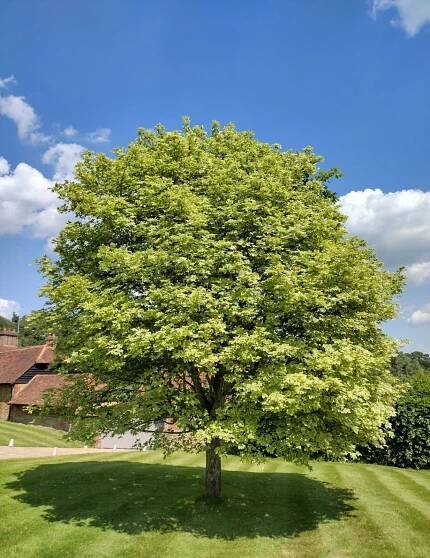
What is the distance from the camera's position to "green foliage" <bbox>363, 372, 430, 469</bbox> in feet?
105

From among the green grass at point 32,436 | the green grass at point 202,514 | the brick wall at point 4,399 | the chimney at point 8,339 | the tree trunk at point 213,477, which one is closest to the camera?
the green grass at point 202,514

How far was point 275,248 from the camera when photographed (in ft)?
55.2

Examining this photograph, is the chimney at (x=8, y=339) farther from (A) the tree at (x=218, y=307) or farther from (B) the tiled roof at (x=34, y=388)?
(A) the tree at (x=218, y=307)

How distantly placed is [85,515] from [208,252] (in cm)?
1054

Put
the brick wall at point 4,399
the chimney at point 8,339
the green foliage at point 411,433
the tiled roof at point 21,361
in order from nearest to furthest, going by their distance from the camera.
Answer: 1. the green foliage at point 411,433
2. the brick wall at point 4,399
3. the tiled roof at point 21,361
4. the chimney at point 8,339

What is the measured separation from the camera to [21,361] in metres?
58.2

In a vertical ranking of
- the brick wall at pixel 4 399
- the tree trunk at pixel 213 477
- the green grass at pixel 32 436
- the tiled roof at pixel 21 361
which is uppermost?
the tiled roof at pixel 21 361

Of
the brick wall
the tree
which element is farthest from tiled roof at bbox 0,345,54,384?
the tree

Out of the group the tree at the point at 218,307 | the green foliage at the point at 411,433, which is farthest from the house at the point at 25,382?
the tree at the point at 218,307

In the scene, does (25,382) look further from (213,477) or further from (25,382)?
(213,477)

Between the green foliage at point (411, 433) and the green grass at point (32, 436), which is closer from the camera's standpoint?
the green foliage at point (411, 433)

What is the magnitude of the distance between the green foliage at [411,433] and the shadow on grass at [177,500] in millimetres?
10402

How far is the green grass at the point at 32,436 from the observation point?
138 feet

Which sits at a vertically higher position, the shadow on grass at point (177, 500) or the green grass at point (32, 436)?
the green grass at point (32, 436)
